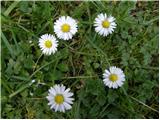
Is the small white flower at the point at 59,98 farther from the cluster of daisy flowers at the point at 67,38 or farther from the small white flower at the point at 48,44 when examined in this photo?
the small white flower at the point at 48,44

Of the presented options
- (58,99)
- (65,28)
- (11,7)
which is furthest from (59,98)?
(11,7)

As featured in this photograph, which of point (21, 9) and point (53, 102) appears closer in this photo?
point (53, 102)

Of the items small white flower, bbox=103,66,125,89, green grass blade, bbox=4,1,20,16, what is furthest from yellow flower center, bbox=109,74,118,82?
green grass blade, bbox=4,1,20,16

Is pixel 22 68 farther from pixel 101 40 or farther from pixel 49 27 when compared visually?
pixel 101 40

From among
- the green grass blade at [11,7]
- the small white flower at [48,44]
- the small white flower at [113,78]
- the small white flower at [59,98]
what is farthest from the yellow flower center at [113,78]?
the green grass blade at [11,7]

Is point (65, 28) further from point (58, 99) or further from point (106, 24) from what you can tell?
point (58, 99)

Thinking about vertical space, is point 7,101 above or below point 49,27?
below

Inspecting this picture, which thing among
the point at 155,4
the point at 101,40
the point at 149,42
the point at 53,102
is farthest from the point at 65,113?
the point at 155,4

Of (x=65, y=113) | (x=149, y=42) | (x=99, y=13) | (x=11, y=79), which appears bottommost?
(x=65, y=113)
